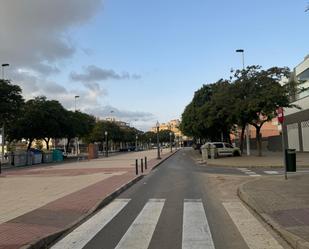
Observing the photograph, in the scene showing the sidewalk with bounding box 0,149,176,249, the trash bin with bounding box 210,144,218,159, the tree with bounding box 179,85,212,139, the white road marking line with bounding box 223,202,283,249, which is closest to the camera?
the white road marking line with bounding box 223,202,283,249

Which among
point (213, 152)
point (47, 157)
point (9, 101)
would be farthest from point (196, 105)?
point (9, 101)

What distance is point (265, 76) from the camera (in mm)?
43719

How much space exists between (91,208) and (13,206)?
2487 mm

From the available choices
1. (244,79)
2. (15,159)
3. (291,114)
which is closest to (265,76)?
(244,79)

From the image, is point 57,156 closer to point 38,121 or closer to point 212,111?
point 38,121

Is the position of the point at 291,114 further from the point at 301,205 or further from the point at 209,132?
the point at 301,205

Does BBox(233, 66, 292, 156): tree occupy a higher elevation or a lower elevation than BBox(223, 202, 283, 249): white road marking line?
higher

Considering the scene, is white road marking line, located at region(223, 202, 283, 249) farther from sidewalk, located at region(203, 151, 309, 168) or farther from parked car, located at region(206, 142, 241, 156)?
parked car, located at region(206, 142, 241, 156)

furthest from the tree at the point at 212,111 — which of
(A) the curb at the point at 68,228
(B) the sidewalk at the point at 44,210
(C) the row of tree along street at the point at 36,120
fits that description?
(A) the curb at the point at 68,228

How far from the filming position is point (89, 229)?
10859 millimetres

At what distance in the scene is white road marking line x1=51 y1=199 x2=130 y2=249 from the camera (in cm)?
933

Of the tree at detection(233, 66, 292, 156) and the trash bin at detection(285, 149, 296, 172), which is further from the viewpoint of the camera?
the tree at detection(233, 66, 292, 156)

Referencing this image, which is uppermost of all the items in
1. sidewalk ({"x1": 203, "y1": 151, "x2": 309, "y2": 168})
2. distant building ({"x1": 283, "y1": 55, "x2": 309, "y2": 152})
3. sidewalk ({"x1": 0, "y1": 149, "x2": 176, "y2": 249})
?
distant building ({"x1": 283, "y1": 55, "x2": 309, "y2": 152})

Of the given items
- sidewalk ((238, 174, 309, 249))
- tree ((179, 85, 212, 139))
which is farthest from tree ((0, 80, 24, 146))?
sidewalk ((238, 174, 309, 249))
